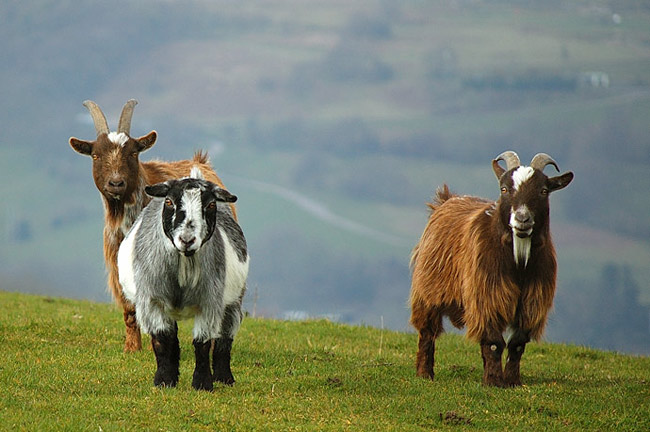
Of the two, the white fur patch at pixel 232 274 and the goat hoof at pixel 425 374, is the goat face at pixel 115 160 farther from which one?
the goat hoof at pixel 425 374

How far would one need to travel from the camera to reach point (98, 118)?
1290cm

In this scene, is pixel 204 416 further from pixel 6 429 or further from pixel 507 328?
pixel 507 328

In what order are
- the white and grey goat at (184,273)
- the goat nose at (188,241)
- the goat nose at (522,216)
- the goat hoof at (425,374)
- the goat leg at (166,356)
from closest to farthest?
the goat nose at (188,241)
the white and grey goat at (184,273)
the goat leg at (166,356)
the goat nose at (522,216)
the goat hoof at (425,374)

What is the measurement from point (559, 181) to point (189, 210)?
4.53 meters

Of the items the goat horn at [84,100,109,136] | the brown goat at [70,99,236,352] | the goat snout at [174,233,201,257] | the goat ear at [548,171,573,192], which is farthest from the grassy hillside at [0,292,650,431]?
the goat horn at [84,100,109,136]

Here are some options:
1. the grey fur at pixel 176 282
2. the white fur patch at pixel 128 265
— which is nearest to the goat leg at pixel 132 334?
the white fur patch at pixel 128 265

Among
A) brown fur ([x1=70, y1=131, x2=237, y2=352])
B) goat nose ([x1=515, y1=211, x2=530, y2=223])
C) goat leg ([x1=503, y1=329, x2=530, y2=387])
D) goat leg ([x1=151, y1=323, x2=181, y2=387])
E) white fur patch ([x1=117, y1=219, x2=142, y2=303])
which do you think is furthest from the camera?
brown fur ([x1=70, y1=131, x2=237, y2=352])

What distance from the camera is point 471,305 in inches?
442

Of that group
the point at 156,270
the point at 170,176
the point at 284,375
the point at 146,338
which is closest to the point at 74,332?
the point at 146,338

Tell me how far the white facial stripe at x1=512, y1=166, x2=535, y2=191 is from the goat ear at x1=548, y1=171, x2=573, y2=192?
25cm

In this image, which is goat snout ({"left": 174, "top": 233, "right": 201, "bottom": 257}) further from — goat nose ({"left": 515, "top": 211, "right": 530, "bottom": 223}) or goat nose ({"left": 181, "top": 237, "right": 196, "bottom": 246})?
goat nose ({"left": 515, "top": 211, "right": 530, "bottom": 223})

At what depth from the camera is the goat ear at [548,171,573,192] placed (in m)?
10.9

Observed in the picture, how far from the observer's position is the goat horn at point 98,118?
41.7ft

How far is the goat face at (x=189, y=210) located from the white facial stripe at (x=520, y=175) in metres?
3.50
